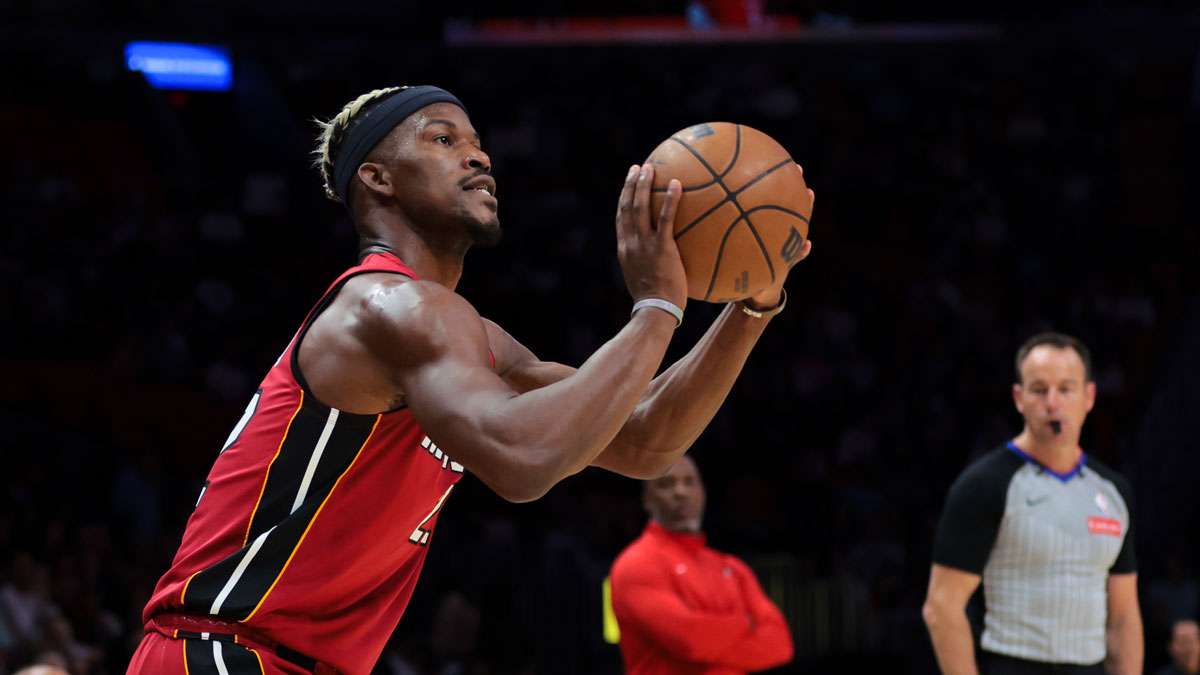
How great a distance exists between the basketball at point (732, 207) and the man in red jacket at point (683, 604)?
301 centimetres

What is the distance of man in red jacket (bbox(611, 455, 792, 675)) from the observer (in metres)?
5.80

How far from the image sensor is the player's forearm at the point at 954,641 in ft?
16.3

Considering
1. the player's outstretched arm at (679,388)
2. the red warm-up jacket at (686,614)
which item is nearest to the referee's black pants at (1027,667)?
the red warm-up jacket at (686,614)

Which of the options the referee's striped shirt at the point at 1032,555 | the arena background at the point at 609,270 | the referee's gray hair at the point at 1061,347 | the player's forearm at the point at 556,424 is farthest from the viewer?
the arena background at the point at 609,270

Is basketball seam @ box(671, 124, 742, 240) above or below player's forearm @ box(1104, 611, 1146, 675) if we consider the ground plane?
above

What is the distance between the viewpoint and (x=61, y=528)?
384 inches

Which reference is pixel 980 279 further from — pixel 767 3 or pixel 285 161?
pixel 285 161

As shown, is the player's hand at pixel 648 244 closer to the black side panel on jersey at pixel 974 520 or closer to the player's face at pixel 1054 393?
the black side panel on jersey at pixel 974 520

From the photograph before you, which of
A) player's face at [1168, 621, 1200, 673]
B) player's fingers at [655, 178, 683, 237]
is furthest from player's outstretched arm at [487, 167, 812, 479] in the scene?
Result: player's face at [1168, 621, 1200, 673]

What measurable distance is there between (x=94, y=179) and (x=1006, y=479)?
45.1ft

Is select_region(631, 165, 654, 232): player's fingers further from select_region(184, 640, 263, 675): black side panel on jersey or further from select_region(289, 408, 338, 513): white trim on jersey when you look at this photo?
select_region(184, 640, 263, 675): black side panel on jersey

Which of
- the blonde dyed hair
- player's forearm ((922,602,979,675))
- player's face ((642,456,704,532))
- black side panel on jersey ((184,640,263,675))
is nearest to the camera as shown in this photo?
black side panel on jersey ((184,640,263,675))

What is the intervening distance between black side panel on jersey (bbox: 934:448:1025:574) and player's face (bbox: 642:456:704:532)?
1357 mm

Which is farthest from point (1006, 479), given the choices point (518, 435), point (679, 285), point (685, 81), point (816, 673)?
point (685, 81)
